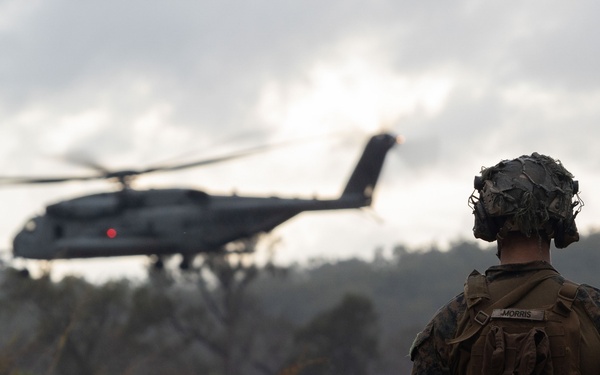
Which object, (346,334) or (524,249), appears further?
(346,334)

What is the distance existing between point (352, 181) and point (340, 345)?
20.9 metres

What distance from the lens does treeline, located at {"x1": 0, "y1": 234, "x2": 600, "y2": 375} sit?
54.9 m

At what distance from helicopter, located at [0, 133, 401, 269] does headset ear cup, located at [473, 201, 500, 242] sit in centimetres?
2715

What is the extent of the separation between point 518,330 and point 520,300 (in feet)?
0.46

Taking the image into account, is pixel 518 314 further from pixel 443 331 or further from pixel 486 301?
pixel 443 331

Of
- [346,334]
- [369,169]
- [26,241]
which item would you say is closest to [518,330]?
[26,241]

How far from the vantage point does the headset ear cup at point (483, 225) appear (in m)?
4.25

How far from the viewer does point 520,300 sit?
13.1 ft

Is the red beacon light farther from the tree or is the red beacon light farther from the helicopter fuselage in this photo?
the tree

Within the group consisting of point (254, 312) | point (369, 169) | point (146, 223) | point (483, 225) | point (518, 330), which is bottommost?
point (518, 330)

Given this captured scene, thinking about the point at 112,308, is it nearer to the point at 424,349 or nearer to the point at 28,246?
the point at 28,246

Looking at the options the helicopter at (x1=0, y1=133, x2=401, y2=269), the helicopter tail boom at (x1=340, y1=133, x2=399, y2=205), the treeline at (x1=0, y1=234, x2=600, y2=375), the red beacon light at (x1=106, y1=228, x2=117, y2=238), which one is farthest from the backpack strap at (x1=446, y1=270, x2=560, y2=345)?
the treeline at (x1=0, y1=234, x2=600, y2=375)

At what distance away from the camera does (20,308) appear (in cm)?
5481

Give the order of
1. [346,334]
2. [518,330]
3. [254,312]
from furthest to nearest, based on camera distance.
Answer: [254,312] < [346,334] < [518,330]
